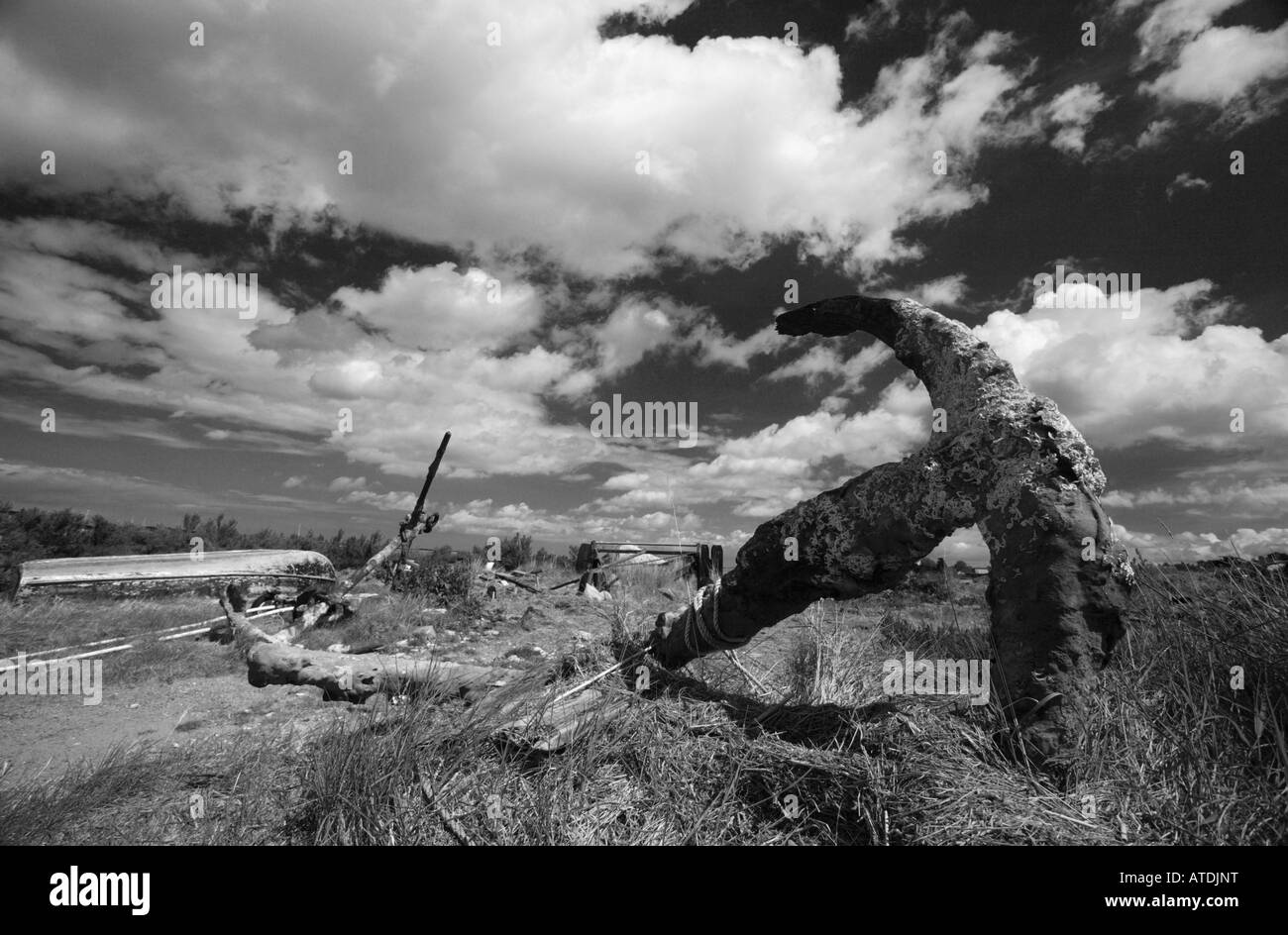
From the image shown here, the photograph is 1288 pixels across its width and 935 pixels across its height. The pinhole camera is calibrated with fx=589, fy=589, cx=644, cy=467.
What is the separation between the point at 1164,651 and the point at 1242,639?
1.17 ft

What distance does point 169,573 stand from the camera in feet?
42.8

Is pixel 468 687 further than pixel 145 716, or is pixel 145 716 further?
pixel 145 716

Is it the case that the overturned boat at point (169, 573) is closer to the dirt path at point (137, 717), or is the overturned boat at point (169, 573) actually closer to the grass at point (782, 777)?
the dirt path at point (137, 717)

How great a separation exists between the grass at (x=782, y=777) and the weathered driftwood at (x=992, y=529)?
280 millimetres

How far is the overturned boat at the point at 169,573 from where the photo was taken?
11.6 metres

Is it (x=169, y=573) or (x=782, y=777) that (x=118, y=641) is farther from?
(x=782, y=777)

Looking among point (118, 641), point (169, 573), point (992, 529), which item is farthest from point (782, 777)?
point (169, 573)

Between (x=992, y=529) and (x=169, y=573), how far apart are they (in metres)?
16.0

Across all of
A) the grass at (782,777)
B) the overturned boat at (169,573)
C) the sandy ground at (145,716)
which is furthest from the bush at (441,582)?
the grass at (782,777)

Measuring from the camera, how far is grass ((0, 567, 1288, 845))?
91.0 inches
